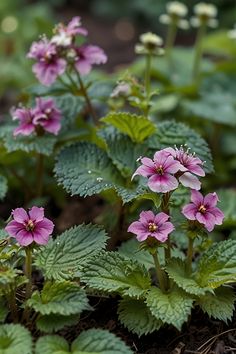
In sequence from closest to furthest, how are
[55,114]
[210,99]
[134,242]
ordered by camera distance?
[134,242], [55,114], [210,99]

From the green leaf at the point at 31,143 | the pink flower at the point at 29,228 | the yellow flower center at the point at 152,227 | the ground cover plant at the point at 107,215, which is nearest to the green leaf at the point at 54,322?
the ground cover plant at the point at 107,215

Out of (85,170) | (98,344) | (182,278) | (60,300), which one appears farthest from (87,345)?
(85,170)

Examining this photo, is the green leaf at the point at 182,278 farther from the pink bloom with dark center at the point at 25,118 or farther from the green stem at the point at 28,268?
the pink bloom with dark center at the point at 25,118

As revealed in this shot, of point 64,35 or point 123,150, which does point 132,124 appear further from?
point 64,35

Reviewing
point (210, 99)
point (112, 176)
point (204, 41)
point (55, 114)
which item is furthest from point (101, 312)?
point (204, 41)

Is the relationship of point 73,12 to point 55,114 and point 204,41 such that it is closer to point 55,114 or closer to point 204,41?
point 204,41
